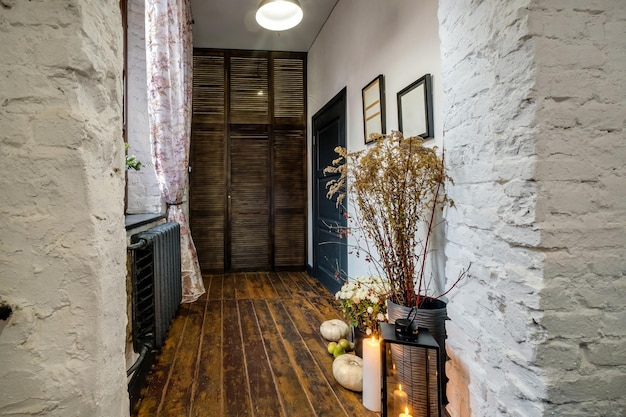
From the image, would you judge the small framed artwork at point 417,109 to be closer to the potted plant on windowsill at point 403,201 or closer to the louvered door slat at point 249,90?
the potted plant on windowsill at point 403,201

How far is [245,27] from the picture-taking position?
3926 mm

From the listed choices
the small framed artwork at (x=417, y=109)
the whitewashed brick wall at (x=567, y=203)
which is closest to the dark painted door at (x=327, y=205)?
the small framed artwork at (x=417, y=109)

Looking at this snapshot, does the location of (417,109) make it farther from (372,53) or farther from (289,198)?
(289,198)

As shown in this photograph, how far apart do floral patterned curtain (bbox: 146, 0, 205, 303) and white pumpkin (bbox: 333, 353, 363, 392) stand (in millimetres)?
1835

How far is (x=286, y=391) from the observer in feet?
5.78

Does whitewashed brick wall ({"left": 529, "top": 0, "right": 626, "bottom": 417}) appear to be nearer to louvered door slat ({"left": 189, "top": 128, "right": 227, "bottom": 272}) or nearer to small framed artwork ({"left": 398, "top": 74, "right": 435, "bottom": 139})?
small framed artwork ({"left": 398, "top": 74, "right": 435, "bottom": 139})

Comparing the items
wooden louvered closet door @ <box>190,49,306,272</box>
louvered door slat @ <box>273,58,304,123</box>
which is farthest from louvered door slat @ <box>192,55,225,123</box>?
louvered door slat @ <box>273,58,304,123</box>

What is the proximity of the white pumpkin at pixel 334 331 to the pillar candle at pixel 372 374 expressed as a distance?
29.9 inches

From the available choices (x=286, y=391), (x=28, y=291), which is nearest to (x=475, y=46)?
(x=28, y=291)

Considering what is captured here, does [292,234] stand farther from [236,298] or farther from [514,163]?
[514,163]

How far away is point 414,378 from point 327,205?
97.9 inches

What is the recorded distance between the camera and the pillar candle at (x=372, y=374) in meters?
1.56

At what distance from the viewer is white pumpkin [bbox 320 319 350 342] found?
236 cm

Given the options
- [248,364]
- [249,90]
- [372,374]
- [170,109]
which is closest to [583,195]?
[372,374]
